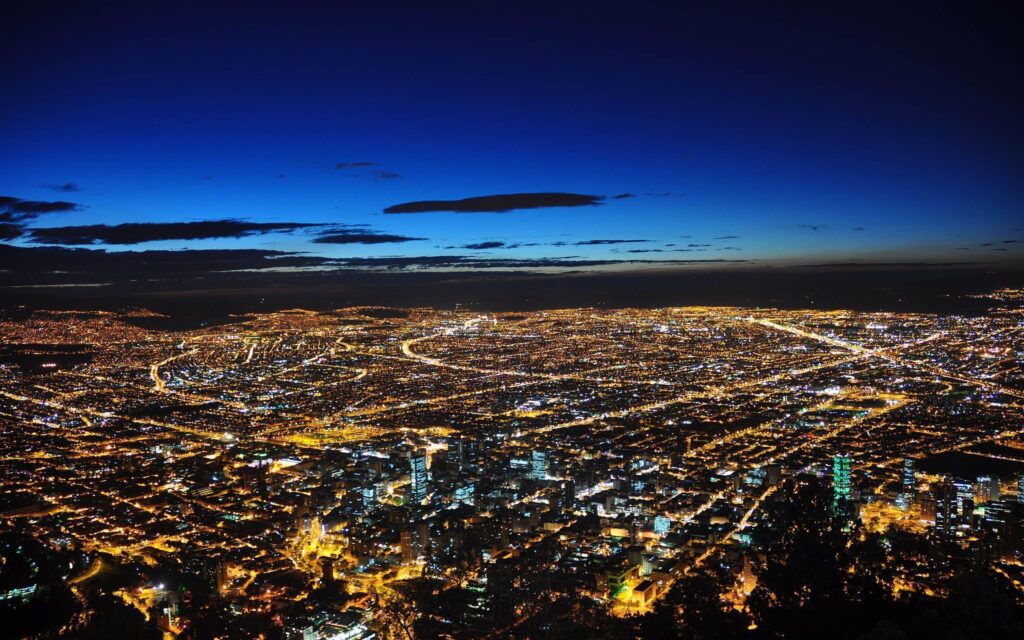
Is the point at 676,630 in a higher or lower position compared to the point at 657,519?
higher

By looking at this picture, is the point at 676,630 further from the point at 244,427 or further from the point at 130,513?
the point at 244,427

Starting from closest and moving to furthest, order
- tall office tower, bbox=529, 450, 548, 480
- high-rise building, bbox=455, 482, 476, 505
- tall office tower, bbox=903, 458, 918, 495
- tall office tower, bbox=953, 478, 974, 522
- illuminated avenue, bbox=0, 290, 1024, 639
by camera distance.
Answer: illuminated avenue, bbox=0, 290, 1024, 639 < tall office tower, bbox=953, 478, 974, 522 < tall office tower, bbox=903, 458, 918, 495 < high-rise building, bbox=455, 482, 476, 505 < tall office tower, bbox=529, 450, 548, 480

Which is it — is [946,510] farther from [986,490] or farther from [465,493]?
[465,493]

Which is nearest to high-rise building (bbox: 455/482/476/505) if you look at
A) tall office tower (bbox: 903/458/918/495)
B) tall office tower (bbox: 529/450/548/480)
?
tall office tower (bbox: 529/450/548/480)

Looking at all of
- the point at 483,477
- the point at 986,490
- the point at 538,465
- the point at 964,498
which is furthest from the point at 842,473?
the point at 483,477

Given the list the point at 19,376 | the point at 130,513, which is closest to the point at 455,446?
the point at 130,513

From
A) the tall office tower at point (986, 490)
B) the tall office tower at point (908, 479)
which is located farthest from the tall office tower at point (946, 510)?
the tall office tower at point (908, 479)

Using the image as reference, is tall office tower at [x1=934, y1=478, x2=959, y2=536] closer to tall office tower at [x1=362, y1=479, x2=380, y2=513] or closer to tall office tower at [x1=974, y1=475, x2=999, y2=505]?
tall office tower at [x1=974, y1=475, x2=999, y2=505]
